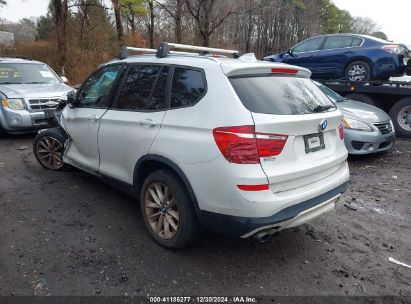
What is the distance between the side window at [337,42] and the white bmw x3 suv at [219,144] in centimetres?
651

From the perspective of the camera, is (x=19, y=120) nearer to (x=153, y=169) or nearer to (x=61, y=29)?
(x=153, y=169)

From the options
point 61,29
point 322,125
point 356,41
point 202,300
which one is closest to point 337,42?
point 356,41

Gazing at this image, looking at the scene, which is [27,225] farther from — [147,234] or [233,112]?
[233,112]

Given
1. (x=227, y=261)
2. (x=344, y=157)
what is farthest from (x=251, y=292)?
(x=344, y=157)

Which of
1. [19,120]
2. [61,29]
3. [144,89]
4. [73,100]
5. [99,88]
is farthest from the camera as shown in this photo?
[61,29]

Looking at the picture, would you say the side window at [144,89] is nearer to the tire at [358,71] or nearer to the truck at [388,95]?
the truck at [388,95]

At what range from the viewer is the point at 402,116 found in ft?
28.4

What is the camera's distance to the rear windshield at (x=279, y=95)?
291 centimetres

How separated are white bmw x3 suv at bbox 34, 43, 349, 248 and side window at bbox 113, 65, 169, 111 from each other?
0.5 inches

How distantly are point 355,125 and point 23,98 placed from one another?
6699 millimetres

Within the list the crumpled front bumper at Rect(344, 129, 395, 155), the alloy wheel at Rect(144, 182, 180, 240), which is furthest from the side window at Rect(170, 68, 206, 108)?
the crumpled front bumper at Rect(344, 129, 395, 155)

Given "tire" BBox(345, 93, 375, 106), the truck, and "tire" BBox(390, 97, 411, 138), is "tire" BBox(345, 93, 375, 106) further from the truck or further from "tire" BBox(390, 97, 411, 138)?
"tire" BBox(390, 97, 411, 138)

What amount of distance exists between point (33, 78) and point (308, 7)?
44009 millimetres

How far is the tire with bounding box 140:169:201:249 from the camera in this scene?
3094 millimetres
